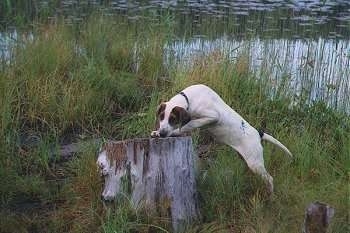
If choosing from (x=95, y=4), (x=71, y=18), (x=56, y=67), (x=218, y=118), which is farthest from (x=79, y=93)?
(x=95, y=4)

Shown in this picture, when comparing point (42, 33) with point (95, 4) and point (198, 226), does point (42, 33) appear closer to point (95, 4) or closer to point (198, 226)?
point (198, 226)

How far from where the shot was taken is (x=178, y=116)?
347cm

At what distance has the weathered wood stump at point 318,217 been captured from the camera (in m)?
2.67

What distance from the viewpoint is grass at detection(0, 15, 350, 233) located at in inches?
134

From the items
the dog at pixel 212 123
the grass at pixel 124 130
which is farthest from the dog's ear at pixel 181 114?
the grass at pixel 124 130

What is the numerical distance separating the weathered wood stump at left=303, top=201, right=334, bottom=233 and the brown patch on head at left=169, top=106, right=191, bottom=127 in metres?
1.05

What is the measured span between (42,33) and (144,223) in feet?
11.5

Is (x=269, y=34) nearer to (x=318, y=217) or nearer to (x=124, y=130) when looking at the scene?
(x=124, y=130)

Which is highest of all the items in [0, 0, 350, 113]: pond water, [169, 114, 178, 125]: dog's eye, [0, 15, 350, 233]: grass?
[169, 114, 178, 125]: dog's eye

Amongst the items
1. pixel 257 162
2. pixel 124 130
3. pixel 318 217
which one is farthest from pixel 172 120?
pixel 124 130

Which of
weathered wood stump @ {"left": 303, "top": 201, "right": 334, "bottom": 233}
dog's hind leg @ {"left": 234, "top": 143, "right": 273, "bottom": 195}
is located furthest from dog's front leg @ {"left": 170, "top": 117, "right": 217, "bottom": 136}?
weathered wood stump @ {"left": 303, "top": 201, "right": 334, "bottom": 233}

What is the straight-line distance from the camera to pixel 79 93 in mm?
5172

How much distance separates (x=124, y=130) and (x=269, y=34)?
352 centimetres

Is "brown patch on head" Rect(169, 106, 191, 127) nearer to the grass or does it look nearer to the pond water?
the grass
